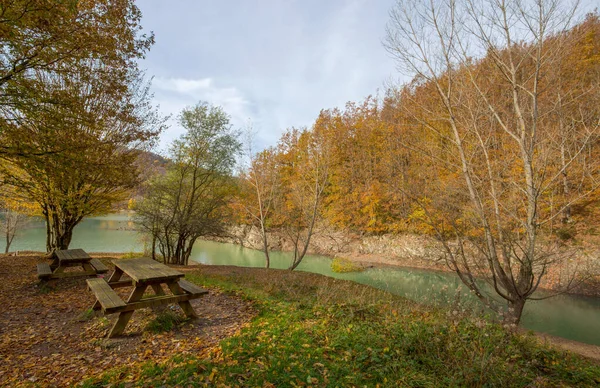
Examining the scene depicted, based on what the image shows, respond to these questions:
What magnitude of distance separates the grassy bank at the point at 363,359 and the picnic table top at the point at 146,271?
128 centimetres

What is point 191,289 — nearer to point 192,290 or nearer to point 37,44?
point 192,290

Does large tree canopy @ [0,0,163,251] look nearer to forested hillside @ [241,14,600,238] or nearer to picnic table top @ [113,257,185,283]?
picnic table top @ [113,257,185,283]

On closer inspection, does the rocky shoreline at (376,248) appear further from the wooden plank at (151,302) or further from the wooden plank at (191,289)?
the wooden plank at (151,302)

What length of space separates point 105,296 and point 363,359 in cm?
382

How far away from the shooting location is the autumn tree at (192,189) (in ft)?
40.4

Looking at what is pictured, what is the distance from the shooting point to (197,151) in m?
13.1

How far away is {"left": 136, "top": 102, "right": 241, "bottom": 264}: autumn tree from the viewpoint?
40.4 ft

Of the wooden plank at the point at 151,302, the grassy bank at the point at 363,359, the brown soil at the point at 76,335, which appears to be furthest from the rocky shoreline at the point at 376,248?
the grassy bank at the point at 363,359

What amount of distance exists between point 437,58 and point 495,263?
4.52 m

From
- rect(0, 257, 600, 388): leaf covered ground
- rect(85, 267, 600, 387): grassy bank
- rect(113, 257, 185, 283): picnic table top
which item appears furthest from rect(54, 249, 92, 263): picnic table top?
rect(85, 267, 600, 387): grassy bank

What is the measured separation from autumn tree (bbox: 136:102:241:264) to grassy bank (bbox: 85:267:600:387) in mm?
9100

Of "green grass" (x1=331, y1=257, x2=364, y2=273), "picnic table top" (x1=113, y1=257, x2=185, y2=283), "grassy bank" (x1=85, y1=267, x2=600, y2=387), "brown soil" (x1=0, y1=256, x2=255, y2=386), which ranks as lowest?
"green grass" (x1=331, y1=257, x2=364, y2=273)

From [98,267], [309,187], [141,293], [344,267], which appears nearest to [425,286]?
[344,267]

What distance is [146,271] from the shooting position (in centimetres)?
456
